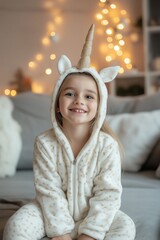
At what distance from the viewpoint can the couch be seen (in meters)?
1.54

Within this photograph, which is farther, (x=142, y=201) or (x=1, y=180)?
(x=1, y=180)

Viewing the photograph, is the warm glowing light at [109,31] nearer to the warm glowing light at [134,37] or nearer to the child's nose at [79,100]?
the warm glowing light at [134,37]

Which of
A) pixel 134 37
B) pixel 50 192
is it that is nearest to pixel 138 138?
pixel 50 192

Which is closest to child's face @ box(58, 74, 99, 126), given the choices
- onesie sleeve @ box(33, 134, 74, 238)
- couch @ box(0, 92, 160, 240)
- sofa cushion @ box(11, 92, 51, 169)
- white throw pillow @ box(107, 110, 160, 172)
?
onesie sleeve @ box(33, 134, 74, 238)

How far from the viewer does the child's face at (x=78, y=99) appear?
116cm

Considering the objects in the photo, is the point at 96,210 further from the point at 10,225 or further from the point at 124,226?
the point at 10,225

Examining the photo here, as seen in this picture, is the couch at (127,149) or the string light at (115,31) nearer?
the couch at (127,149)

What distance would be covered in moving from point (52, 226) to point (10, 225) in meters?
0.12

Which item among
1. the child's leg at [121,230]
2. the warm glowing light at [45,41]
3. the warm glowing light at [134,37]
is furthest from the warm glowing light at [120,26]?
the child's leg at [121,230]

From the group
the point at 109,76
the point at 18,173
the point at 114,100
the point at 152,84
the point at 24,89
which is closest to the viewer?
the point at 109,76

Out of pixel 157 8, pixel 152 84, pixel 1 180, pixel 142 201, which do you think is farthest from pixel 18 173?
pixel 157 8

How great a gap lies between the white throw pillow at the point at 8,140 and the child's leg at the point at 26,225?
0.93m

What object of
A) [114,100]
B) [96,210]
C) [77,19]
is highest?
[77,19]

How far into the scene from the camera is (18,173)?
2.13 meters
